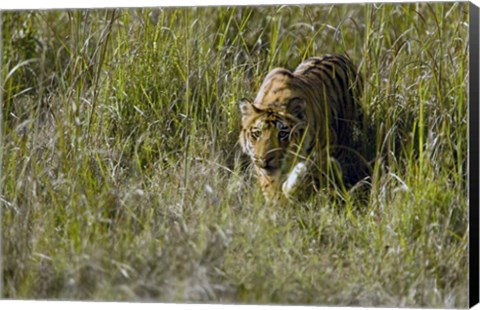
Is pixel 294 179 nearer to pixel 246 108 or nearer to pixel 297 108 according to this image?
pixel 297 108

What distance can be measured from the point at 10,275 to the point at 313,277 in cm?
184

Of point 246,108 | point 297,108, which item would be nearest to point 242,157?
point 246,108

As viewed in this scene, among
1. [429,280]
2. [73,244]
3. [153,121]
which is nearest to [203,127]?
[153,121]

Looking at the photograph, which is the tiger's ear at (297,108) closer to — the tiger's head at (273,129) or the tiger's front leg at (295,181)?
the tiger's head at (273,129)

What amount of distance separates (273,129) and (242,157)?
0.29 m

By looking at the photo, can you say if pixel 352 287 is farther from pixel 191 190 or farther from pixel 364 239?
pixel 191 190

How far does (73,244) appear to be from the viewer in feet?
26.1

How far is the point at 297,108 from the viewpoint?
314 inches

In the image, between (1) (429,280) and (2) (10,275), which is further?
(2) (10,275)

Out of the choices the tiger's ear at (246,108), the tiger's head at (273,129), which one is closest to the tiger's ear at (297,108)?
the tiger's head at (273,129)

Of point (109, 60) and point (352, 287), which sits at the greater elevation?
point (109, 60)

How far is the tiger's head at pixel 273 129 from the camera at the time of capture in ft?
25.9

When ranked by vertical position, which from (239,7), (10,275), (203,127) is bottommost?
(10,275)

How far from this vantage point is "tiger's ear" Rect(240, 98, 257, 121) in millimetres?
8055
